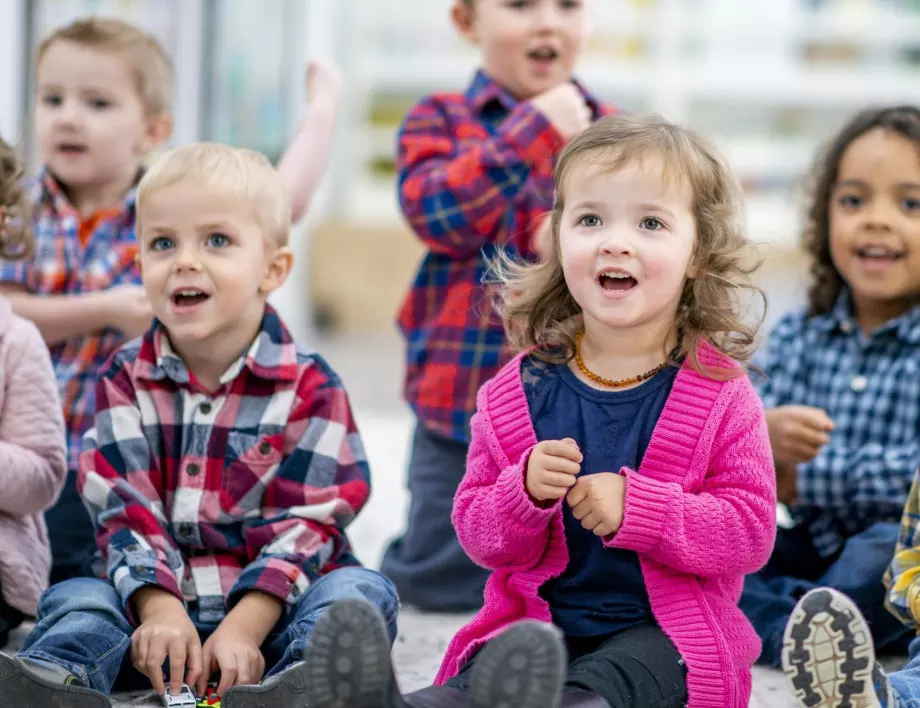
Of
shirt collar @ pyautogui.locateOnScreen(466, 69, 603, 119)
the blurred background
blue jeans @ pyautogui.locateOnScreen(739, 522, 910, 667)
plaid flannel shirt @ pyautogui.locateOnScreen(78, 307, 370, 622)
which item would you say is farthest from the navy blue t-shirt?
the blurred background

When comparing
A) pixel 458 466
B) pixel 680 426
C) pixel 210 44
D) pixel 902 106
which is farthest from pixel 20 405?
pixel 210 44

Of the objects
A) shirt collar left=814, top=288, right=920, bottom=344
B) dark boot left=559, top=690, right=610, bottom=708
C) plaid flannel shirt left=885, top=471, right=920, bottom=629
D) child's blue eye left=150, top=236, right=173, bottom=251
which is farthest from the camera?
shirt collar left=814, top=288, right=920, bottom=344

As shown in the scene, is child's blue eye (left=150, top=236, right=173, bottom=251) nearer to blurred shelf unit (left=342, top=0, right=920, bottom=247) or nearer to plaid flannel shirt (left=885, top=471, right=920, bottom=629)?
plaid flannel shirt (left=885, top=471, right=920, bottom=629)

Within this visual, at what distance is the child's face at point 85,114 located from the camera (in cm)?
172

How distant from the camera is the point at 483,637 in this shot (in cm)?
118

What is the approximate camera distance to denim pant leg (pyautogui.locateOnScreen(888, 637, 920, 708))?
1.12 meters

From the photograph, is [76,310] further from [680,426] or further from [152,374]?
[680,426]

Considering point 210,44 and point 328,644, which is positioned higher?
point 210,44

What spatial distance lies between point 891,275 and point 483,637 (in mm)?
805

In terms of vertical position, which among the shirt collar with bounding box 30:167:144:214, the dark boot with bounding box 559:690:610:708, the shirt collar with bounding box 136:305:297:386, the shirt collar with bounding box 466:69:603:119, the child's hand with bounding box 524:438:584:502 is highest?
the shirt collar with bounding box 466:69:603:119

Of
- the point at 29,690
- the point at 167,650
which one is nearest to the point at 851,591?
the point at 167,650

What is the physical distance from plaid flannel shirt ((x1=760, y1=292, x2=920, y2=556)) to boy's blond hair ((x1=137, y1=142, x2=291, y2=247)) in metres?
0.73

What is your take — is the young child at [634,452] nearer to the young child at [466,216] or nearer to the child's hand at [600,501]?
the child's hand at [600,501]

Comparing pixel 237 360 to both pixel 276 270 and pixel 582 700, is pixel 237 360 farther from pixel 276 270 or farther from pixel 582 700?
pixel 582 700
